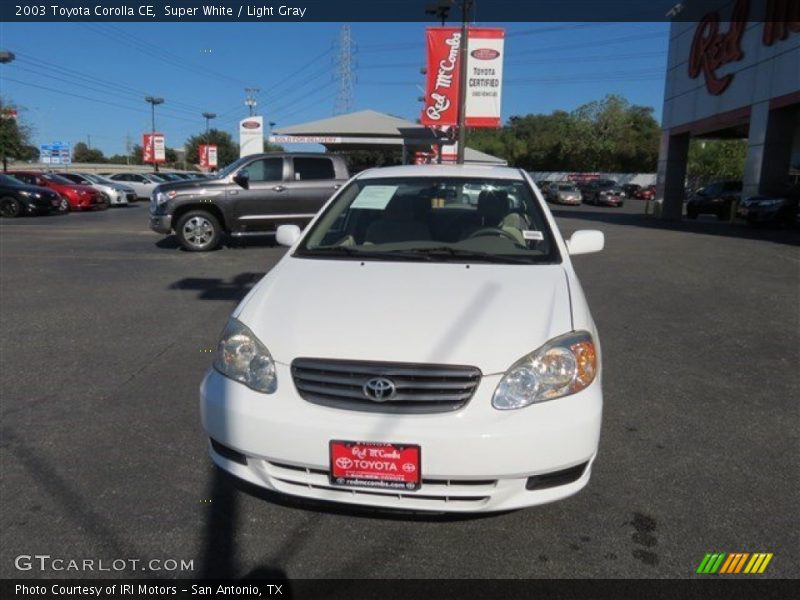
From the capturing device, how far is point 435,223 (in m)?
4.03

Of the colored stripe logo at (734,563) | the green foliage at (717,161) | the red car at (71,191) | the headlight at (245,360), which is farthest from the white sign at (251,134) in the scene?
the green foliage at (717,161)

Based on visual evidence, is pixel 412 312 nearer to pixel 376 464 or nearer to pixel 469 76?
pixel 376 464

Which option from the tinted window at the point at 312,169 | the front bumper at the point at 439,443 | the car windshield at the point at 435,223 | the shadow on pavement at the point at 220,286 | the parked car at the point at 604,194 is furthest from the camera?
the parked car at the point at 604,194

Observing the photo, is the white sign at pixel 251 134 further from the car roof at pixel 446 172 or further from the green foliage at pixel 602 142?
the green foliage at pixel 602 142

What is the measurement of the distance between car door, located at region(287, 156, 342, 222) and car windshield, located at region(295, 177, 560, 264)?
734 cm

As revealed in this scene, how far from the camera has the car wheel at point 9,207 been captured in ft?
64.6

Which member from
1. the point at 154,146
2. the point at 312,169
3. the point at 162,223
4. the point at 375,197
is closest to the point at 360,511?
the point at 375,197

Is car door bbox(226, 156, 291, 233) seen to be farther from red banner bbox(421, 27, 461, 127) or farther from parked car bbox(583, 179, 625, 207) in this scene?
parked car bbox(583, 179, 625, 207)

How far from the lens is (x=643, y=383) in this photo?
460 cm

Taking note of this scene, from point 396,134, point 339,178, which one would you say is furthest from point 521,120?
point 339,178

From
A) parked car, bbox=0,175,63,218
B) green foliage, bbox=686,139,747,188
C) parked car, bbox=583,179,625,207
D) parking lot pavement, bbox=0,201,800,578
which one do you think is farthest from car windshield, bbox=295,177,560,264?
green foliage, bbox=686,139,747,188

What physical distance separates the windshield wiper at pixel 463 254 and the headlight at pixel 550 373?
87 cm

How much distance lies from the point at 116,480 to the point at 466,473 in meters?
1.85

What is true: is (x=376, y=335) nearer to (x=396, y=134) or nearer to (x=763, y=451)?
(x=763, y=451)
